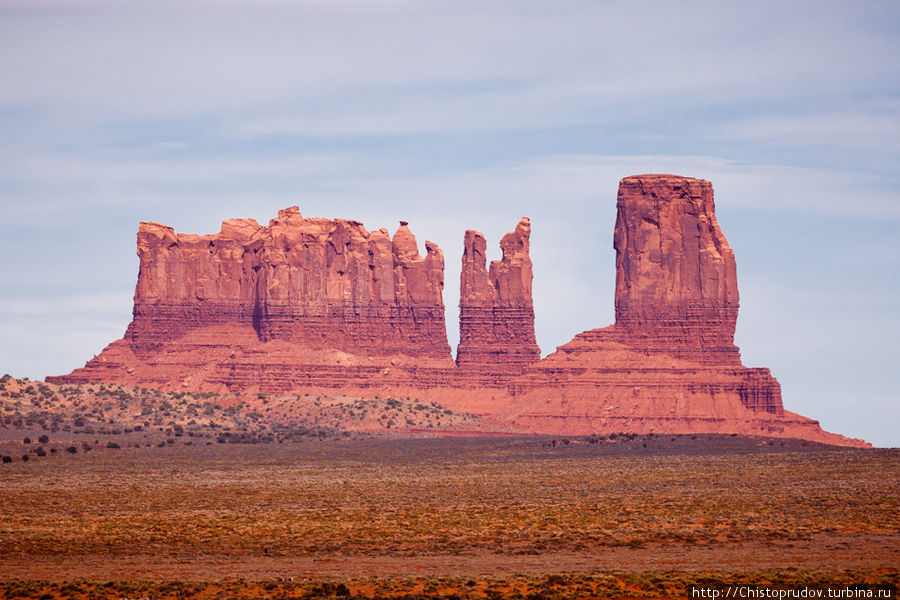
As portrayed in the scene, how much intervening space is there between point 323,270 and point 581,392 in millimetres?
30553

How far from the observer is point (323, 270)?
479 ft

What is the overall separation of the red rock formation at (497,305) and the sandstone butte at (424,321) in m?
0.12

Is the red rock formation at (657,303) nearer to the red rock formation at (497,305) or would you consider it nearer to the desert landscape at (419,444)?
the desert landscape at (419,444)

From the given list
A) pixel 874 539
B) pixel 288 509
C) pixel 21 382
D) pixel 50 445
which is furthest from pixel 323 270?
pixel 874 539

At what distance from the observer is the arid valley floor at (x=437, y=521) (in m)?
44.8

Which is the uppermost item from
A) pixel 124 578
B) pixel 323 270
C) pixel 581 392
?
pixel 323 270

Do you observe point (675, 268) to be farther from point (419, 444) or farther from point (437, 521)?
point (437, 521)

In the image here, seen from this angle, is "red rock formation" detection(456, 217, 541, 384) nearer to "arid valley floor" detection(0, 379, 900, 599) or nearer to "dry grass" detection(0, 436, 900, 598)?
"arid valley floor" detection(0, 379, 900, 599)

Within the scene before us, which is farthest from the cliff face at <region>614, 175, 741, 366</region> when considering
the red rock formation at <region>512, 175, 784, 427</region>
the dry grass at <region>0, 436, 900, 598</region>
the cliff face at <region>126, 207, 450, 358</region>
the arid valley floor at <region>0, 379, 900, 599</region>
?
the dry grass at <region>0, 436, 900, 598</region>

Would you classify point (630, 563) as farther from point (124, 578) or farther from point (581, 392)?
point (581, 392)

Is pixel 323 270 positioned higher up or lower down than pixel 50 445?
higher up

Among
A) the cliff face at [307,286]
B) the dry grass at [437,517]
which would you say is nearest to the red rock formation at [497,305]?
the cliff face at [307,286]

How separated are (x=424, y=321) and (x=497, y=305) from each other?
6.79 meters

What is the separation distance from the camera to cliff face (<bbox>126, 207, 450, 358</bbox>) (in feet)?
477
